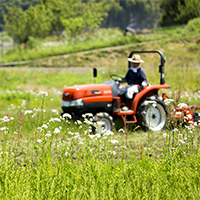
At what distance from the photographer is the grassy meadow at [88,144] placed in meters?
2.65

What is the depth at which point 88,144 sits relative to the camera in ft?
9.98

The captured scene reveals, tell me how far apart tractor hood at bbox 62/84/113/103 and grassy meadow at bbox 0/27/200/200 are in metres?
0.44

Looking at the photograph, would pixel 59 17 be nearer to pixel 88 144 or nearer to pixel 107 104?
pixel 107 104

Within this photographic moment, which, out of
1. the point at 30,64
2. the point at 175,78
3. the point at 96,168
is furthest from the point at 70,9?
the point at 96,168

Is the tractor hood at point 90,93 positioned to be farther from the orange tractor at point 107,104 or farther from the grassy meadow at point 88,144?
the grassy meadow at point 88,144

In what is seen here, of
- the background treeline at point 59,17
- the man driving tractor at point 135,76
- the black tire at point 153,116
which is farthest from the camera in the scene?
the background treeline at point 59,17

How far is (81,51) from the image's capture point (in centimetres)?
1900

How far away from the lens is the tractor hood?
5.48 m

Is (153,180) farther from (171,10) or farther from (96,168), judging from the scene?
(171,10)

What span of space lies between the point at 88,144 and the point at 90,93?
258 cm

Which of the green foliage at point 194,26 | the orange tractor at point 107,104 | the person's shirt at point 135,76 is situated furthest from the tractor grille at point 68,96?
the green foliage at point 194,26

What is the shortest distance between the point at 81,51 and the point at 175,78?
950cm

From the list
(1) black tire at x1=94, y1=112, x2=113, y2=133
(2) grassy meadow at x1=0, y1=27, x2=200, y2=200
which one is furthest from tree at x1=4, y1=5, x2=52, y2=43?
(1) black tire at x1=94, y1=112, x2=113, y2=133

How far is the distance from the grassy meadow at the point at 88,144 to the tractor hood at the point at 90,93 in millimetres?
443
